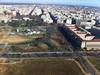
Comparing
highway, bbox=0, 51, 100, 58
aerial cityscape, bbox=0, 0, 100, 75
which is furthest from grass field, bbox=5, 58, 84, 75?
highway, bbox=0, 51, 100, 58

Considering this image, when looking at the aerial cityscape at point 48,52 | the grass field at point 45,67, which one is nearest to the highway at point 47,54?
the aerial cityscape at point 48,52

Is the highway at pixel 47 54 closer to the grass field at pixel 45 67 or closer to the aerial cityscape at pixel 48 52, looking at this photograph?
the aerial cityscape at pixel 48 52

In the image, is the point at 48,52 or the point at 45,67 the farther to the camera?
the point at 48,52

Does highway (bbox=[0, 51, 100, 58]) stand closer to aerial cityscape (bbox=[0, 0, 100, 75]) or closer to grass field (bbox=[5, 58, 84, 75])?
aerial cityscape (bbox=[0, 0, 100, 75])

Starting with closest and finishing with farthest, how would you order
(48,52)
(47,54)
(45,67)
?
1. (45,67)
2. (47,54)
3. (48,52)

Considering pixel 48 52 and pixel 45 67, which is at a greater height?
pixel 45 67

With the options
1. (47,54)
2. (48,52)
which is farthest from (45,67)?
(48,52)

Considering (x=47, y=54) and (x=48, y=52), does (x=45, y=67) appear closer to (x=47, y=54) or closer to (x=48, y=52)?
(x=47, y=54)

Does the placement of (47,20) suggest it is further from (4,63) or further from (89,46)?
(4,63)
